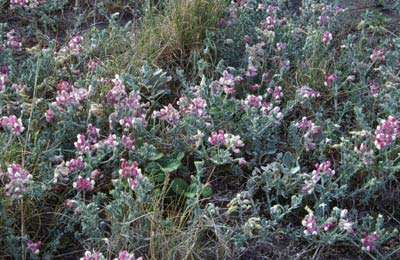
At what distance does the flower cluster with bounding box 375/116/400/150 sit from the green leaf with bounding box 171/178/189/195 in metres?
0.79

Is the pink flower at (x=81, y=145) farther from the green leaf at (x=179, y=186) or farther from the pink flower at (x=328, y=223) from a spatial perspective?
the pink flower at (x=328, y=223)

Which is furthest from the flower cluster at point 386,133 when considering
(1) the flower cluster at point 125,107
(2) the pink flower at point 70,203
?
(2) the pink flower at point 70,203

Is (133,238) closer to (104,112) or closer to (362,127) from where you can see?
(104,112)

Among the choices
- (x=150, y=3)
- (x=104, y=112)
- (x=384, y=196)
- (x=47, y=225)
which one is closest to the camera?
(x=47, y=225)

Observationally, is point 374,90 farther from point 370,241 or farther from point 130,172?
point 130,172

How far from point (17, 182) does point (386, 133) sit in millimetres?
1460

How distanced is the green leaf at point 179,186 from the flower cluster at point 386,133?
0.79m

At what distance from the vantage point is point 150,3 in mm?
4254

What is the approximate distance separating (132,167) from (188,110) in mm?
513

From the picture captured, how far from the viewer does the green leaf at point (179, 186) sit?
296cm

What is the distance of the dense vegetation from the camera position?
270cm

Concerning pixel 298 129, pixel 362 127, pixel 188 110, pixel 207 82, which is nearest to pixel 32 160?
pixel 188 110

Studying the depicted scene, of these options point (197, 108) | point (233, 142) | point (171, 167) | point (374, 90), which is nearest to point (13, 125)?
point (171, 167)

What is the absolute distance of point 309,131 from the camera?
3127mm
